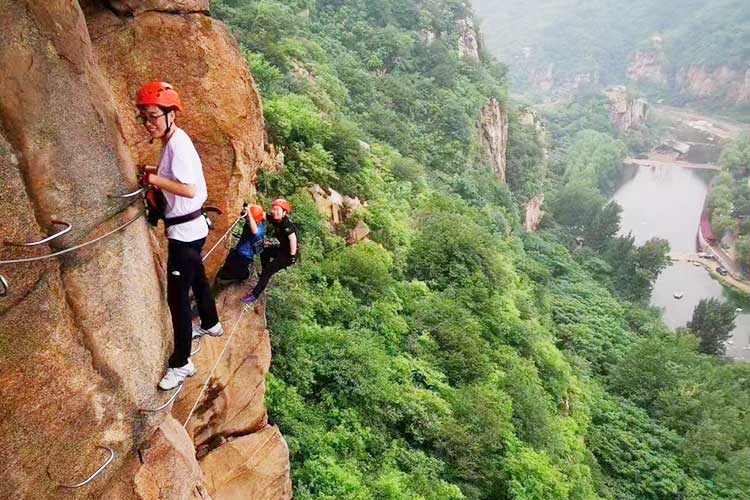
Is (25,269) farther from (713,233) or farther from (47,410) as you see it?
(713,233)

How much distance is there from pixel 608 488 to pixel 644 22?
604ft

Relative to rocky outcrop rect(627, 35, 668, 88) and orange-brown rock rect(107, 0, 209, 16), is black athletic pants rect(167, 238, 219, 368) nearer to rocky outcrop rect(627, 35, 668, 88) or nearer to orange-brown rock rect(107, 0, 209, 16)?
orange-brown rock rect(107, 0, 209, 16)

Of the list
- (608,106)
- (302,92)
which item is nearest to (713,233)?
(608,106)

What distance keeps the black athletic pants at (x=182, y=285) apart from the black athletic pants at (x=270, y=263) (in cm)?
206

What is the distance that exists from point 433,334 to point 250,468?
341 inches

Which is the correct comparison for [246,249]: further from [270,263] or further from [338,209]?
[338,209]

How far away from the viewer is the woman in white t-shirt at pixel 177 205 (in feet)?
13.8

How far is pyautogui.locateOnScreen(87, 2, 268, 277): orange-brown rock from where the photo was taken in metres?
5.91

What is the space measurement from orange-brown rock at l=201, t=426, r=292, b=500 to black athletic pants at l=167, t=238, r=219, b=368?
2730 millimetres

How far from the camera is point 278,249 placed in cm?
736

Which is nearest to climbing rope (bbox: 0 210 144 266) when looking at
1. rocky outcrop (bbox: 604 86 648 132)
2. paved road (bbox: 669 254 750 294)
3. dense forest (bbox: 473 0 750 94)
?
paved road (bbox: 669 254 750 294)

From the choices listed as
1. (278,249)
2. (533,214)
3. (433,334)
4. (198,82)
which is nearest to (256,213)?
(278,249)

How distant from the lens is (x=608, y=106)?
4151 inches

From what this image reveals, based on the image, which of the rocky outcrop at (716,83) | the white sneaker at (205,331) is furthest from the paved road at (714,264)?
the rocky outcrop at (716,83)
